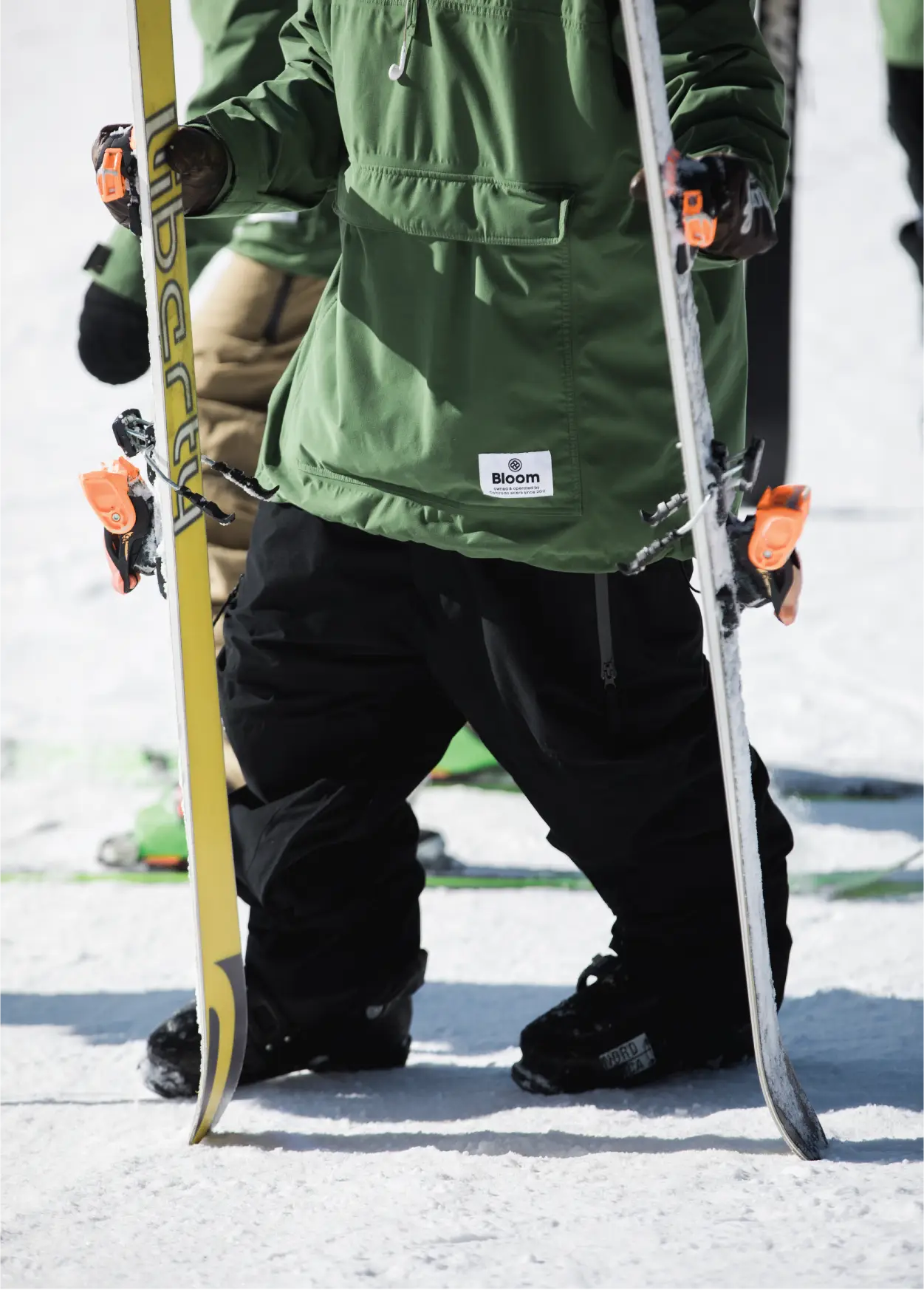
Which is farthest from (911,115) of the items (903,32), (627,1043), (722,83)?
(627,1043)

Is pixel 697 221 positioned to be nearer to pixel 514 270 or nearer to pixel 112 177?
pixel 514 270

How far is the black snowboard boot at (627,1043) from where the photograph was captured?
88.5 inches

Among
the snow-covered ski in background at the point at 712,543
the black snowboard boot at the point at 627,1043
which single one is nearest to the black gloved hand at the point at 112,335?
the snow-covered ski in background at the point at 712,543

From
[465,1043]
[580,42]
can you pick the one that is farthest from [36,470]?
[580,42]

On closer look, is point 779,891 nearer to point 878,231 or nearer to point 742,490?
point 742,490

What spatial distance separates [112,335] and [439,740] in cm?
108

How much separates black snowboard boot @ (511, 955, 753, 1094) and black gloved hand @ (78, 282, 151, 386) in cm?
143

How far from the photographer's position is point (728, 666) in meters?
1.83

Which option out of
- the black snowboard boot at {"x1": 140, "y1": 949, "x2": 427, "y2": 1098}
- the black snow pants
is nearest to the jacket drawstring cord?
the black snow pants

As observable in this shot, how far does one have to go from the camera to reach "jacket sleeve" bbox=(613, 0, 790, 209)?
6.03 ft

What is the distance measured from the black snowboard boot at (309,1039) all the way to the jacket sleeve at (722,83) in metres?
1.30

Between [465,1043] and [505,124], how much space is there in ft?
4.83

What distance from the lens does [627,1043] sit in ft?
7.38

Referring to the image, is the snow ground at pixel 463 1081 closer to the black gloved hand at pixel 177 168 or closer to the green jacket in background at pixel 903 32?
the black gloved hand at pixel 177 168
